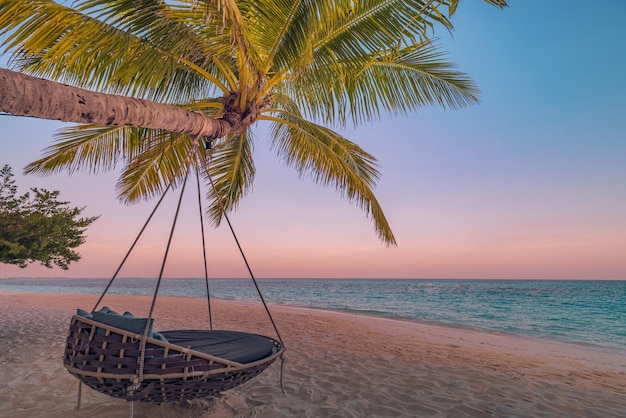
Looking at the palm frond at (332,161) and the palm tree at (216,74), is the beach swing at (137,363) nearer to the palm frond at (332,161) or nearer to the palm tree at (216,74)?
the palm tree at (216,74)

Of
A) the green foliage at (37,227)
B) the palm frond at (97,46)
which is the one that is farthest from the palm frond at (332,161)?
the green foliage at (37,227)

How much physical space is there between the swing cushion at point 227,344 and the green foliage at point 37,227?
474cm

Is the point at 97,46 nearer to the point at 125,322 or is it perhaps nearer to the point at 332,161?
the point at 125,322

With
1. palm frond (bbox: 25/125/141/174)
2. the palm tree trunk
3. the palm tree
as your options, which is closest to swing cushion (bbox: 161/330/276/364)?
the palm tree

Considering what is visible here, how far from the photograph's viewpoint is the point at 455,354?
5.45 metres

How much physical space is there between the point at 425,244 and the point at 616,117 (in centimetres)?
1166

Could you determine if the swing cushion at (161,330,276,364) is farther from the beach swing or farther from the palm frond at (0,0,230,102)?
the palm frond at (0,0,230,102)

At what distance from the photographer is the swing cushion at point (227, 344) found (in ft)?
8.30

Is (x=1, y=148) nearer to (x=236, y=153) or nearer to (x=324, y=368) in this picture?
(x=236, y=153)

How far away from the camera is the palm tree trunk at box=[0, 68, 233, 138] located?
1888 mm

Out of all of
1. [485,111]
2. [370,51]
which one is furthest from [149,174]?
[485,111]

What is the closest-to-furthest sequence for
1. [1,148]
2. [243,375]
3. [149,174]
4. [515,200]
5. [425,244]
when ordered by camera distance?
[243,375] < [149,174] < [1,148] < [515,200] < [425,244]

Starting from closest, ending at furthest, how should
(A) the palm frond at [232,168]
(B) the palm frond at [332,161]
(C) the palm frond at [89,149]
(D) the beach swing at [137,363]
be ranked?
(D) the beach swing at [137,363]
(C) the palm frond at [89,149]
(B) the palm frond at [332,161]
(A) the palm frond at [232,168]

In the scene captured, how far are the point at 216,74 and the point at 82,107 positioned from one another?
269 cm
